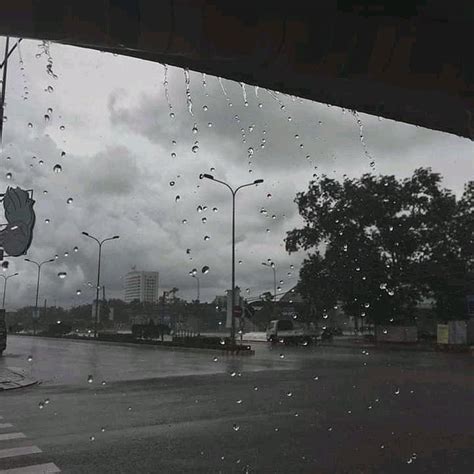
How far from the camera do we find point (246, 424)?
9.34 meters

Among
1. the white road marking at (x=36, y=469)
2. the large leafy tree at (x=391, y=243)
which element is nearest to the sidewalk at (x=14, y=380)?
the white road marking at (x=36, y=469)

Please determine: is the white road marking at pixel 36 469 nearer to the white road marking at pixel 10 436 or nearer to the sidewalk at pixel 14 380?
the white road marking at pixel 10 436

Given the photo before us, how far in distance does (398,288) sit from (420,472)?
38509 millimetres

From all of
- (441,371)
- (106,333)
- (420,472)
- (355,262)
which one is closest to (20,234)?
(420,472)

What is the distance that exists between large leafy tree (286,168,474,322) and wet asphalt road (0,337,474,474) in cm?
2051

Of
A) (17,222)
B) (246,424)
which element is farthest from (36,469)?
(17,222)

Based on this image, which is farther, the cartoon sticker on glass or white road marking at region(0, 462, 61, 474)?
the cartoon sticker on glass

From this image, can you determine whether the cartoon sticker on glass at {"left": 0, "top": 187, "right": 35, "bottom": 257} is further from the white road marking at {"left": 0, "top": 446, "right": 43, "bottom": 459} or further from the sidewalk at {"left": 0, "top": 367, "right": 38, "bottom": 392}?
the white road marking at {"left": 0, "top": 446, "right": 43, "bottom": 459}

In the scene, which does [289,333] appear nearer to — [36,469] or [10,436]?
[10,436]

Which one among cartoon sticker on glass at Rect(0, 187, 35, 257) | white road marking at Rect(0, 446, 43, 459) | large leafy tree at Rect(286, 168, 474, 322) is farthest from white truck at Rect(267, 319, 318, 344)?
white road marking at Rect(0, 446, 43, 459)

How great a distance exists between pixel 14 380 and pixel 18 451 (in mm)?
10065

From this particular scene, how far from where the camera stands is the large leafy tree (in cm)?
3753

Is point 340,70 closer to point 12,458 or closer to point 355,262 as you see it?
point 12,458

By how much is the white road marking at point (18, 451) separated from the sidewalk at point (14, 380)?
782 cm
